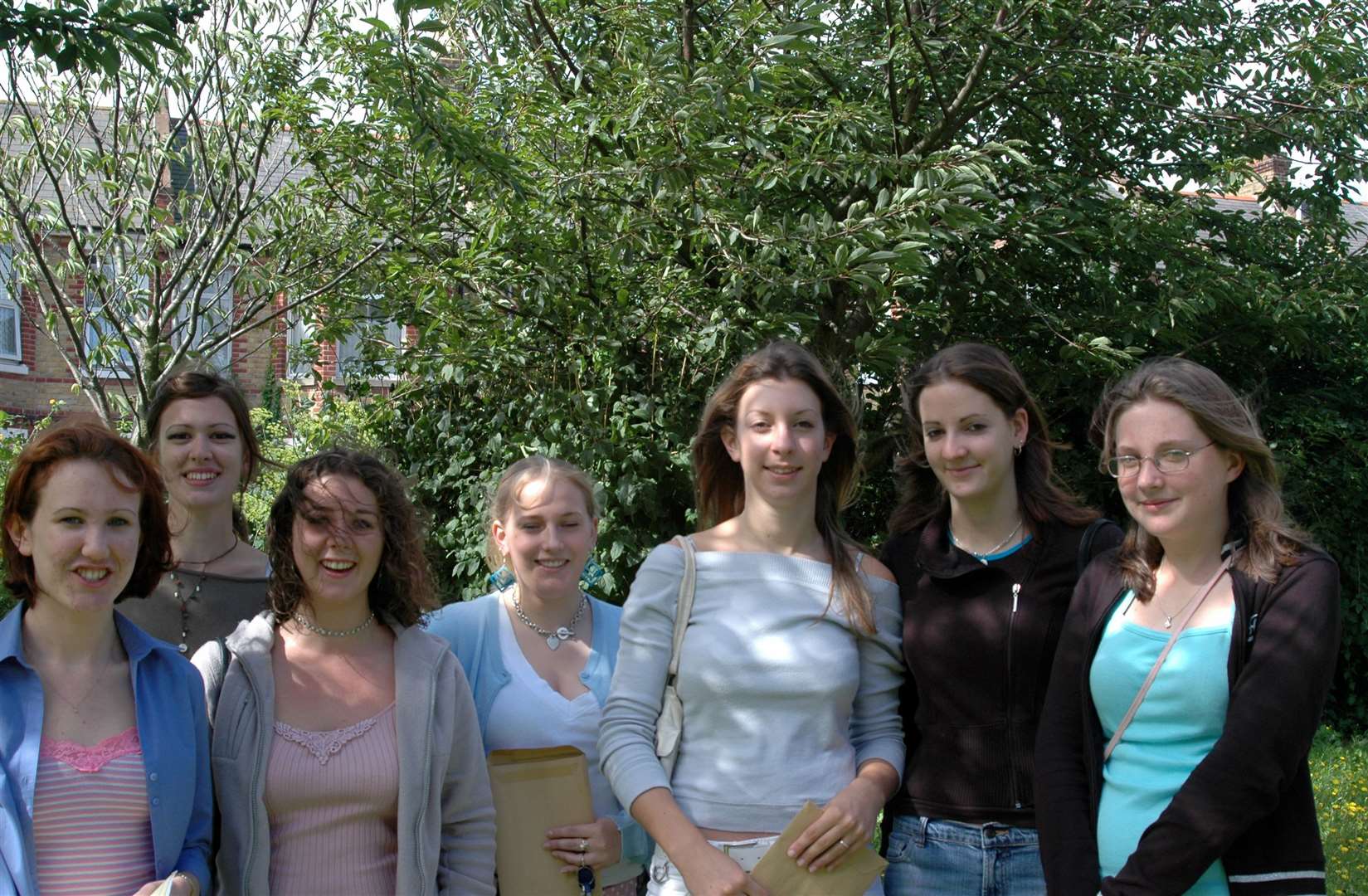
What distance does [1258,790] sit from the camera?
2.18 meters

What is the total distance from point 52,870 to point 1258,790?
2.22 m

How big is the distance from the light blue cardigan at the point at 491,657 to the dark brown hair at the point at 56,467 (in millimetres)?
813

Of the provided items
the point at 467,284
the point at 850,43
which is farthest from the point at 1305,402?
the point at 467,284

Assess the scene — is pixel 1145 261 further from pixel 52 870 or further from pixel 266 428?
pixel 266 428

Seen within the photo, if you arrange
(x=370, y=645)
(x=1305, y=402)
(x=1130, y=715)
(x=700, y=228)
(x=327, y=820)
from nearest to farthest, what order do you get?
(x=1130, y=715)
(x=327, y=820)
(x=370, y=645)
(x=700, y=228)
(x=1305, y=402)

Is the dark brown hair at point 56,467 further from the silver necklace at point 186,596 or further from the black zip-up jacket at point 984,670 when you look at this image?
the black zip-up jacket at point 984,670

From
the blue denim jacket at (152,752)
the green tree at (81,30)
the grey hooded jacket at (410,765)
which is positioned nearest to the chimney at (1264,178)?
the green tree at (81,30)

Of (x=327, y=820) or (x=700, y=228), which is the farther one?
(x=700, y=228)

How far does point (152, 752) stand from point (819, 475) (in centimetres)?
159

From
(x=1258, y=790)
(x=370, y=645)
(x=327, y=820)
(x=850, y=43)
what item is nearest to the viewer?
(x=1258, y=790)

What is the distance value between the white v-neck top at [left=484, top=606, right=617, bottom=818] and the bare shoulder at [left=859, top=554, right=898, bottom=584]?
2.41ft

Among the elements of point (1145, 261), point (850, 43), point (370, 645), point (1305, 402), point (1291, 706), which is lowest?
point (1291, 706)

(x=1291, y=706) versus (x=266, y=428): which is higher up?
(x=266, y=428)

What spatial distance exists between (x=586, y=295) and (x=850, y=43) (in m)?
2.53
